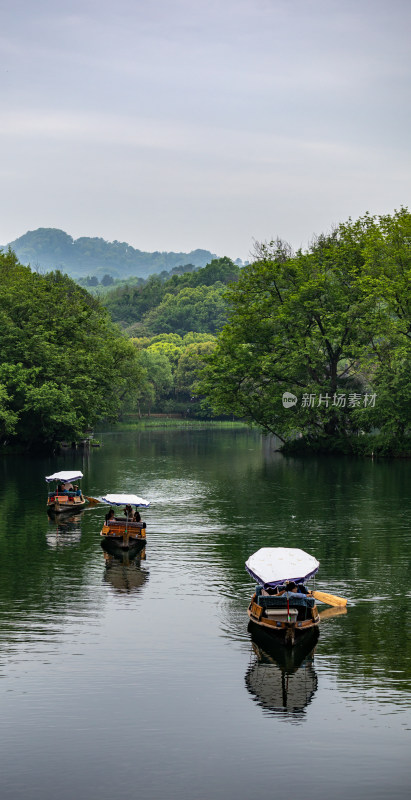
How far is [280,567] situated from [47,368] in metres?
75.2

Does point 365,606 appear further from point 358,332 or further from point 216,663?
point 358,332

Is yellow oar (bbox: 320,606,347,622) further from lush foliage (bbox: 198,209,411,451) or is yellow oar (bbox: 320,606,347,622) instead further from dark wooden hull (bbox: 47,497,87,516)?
lush foliage (bbox: 198,209,411,451)

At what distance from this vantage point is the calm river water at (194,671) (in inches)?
746

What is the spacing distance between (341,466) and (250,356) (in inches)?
887

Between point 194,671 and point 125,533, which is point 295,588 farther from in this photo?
point 125,533

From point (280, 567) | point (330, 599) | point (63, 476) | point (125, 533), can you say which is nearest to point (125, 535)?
point (125, 533)

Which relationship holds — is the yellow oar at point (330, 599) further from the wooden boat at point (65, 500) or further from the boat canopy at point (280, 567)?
the wooden boat at point (65, 500)

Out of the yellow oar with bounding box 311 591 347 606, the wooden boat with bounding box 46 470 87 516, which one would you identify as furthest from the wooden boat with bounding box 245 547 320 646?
the wooden boat with bounding box 46 470 87 516

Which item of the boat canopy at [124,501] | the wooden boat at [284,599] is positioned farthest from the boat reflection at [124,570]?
the wooden boat at [284,599]

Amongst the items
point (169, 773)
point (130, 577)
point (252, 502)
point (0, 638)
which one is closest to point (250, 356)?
point (252, 502)

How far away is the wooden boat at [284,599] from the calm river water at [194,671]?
0.85 m

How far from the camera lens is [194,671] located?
82.8ft

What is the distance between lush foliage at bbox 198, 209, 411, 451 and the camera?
9800 centimetres

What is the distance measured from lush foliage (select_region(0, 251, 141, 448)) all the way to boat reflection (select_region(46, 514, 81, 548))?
41.2 m
